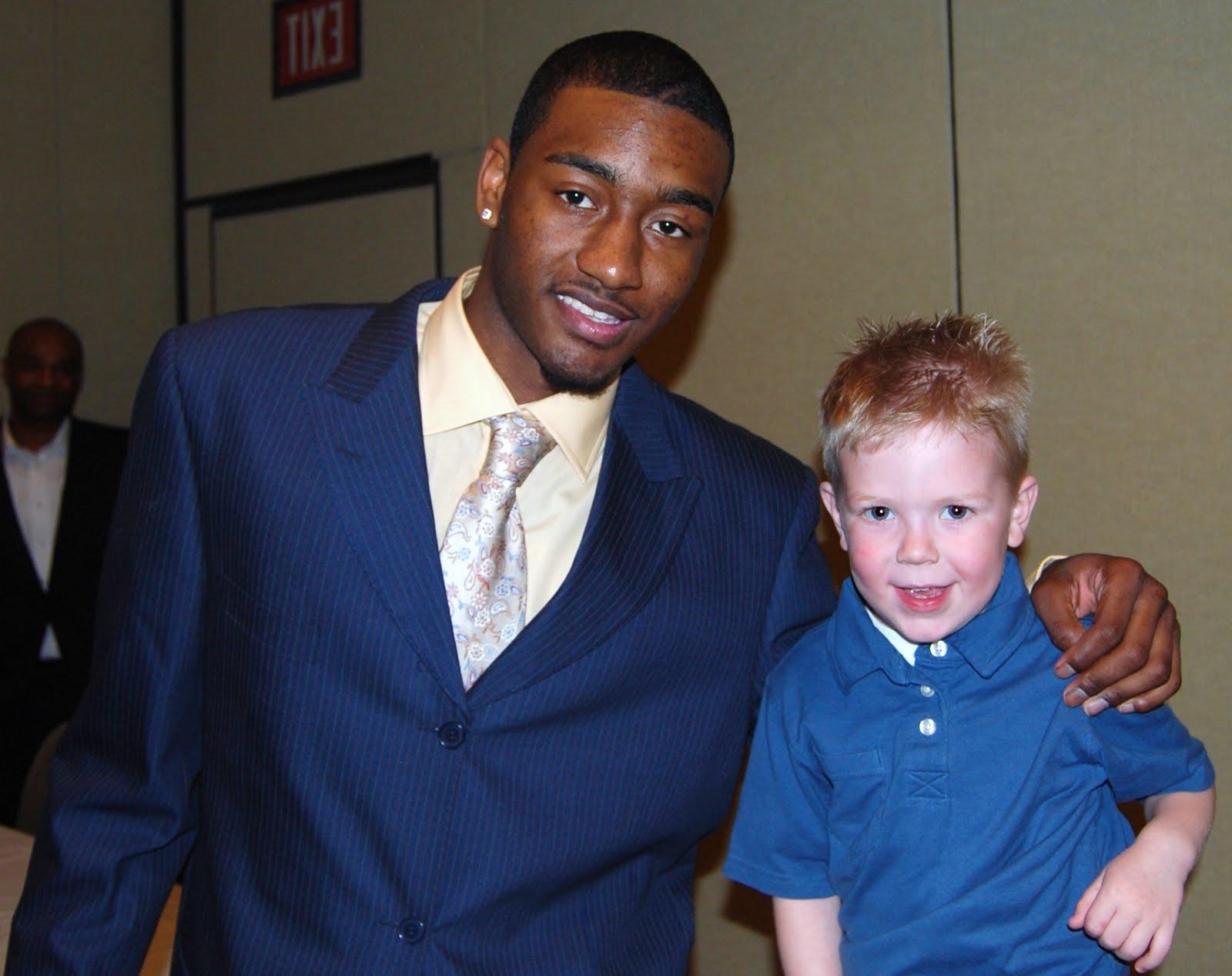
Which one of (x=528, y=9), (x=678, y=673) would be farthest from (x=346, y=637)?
(x=528, y=9)

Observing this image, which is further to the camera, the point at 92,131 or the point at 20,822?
the point at 92,131

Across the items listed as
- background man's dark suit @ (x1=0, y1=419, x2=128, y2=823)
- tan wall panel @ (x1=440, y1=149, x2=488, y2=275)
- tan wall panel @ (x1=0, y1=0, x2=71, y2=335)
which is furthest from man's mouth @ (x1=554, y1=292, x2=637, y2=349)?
tan wall panel @ (x1=0, y1=0, x2=71, y2=335)

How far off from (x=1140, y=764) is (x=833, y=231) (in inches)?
68.3

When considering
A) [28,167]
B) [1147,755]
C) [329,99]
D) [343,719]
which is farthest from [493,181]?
[28,167]

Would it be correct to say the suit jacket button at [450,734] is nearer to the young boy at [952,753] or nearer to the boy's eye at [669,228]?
the young boy at [952,753]

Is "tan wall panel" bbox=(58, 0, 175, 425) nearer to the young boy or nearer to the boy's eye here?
the boy's eye

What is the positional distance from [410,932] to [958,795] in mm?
626

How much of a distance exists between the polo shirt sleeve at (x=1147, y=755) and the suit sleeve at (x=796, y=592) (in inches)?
15.8

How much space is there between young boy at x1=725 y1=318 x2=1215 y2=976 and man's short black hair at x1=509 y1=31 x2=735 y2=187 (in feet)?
1.27

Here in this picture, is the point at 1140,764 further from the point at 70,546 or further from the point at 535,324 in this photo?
the point at 70,546

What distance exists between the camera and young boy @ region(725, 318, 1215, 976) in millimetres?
1346

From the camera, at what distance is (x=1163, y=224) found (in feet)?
7.74

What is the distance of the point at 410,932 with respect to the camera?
1343 mm

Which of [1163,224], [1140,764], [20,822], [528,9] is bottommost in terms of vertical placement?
[20,822]
